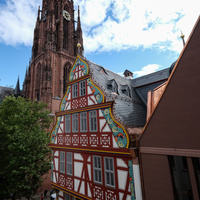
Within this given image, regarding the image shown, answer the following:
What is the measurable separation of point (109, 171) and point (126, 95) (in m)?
5.83

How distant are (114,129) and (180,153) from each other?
2941mm

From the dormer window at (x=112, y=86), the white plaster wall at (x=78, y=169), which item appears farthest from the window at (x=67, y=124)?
the dormer window at (x=112, y=86)

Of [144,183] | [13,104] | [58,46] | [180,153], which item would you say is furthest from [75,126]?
[58,46]

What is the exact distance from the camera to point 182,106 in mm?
4977

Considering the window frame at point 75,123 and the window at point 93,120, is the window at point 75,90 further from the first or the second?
the window at point 93,120

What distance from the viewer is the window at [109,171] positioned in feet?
23.0

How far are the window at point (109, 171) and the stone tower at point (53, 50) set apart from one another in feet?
86.5

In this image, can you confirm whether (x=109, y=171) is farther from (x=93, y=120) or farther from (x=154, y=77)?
(x=154, y=77)

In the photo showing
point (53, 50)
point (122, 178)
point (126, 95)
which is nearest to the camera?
point (122, 178)

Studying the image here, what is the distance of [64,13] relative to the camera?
45.5 metres

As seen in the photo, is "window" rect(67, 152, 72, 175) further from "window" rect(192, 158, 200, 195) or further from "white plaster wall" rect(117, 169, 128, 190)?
"window" rect(192, 158, 200, 195)

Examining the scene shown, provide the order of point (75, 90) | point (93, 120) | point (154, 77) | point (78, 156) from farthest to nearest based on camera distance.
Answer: point (154, 77) < point (75, 90) < point (78, 156) < point (93, 120)

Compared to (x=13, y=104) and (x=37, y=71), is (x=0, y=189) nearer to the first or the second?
(x=13, y=104)

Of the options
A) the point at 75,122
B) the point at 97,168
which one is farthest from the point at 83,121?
the point at 97,168
